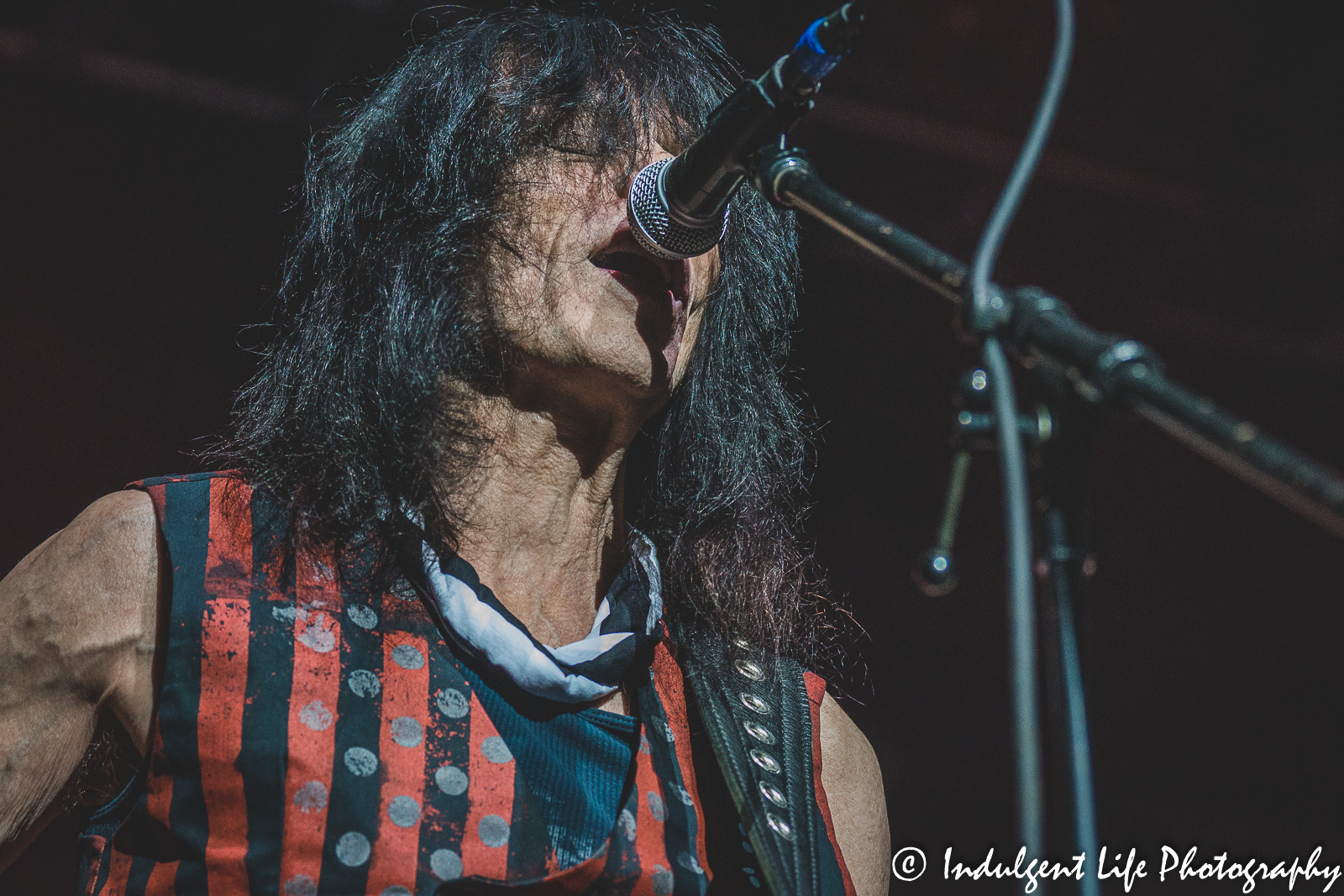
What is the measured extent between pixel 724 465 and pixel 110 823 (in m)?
1.33

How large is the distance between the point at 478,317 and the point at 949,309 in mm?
3170

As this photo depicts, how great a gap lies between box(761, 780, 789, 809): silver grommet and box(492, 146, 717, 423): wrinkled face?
0.68 metres

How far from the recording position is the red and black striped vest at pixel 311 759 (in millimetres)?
1391

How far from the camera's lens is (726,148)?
1261 mm

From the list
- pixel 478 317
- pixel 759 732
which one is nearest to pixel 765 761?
pixel 759 732

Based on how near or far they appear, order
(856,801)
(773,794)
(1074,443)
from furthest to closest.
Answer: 1. (856,801)
2. (773,794)
3. (1074,443)

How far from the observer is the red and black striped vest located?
1391 mm

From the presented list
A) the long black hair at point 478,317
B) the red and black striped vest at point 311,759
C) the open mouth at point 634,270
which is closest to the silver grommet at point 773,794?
the red and black striped vest at point 311,759

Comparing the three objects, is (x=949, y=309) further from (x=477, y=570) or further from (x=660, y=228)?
(x=660, y=228)

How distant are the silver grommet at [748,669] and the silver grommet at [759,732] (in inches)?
5.3

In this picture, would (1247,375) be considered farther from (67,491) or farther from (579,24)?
(67,491)

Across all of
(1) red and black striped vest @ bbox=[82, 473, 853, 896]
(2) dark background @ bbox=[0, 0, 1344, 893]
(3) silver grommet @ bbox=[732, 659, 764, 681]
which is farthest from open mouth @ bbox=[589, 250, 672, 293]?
(2) dark background @ bbox=[0, 0, 1344, 893]

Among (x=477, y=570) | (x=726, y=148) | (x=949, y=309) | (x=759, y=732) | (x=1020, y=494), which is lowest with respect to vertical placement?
(x=759, y=732)

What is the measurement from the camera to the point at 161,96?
3.29 metres
